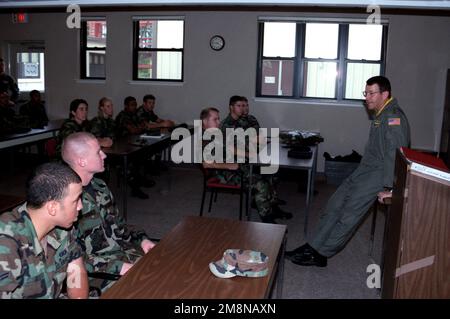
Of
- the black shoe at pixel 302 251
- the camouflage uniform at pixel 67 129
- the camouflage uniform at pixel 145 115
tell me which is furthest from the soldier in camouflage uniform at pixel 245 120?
the black shoe at pixel 302 251

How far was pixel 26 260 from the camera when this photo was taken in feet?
6.00

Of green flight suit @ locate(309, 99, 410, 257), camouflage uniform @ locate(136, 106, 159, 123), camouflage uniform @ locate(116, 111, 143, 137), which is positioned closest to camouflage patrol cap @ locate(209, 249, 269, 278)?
green flight suit @ locate(309, 99, 410, 257)

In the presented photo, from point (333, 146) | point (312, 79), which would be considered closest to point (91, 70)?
point (312, 79)

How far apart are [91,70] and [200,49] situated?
2.16m

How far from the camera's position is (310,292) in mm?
3639

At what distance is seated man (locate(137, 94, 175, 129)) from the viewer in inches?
299

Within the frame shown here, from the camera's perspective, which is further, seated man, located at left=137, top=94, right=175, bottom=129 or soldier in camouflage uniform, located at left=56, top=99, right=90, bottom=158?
seated man, located at left=137, top=94, right=175, bottom=129

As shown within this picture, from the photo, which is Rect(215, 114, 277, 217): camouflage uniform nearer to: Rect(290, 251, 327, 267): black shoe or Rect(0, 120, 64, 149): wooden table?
Rect(290, 251, 327, 267): black shoe

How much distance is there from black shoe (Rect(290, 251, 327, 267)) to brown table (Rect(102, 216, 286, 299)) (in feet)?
4.17

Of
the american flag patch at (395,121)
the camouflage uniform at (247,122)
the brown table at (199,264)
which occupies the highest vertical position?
the american flag patch at (395,121)

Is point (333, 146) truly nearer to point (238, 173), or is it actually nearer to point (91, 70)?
point (238, 173)

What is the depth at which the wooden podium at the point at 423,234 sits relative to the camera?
2.36 m

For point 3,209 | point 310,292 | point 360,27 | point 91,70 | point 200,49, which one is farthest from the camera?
point 91,70

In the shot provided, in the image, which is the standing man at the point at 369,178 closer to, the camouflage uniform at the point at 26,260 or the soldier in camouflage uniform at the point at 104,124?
the camouflage uniform at the point at 26,260
